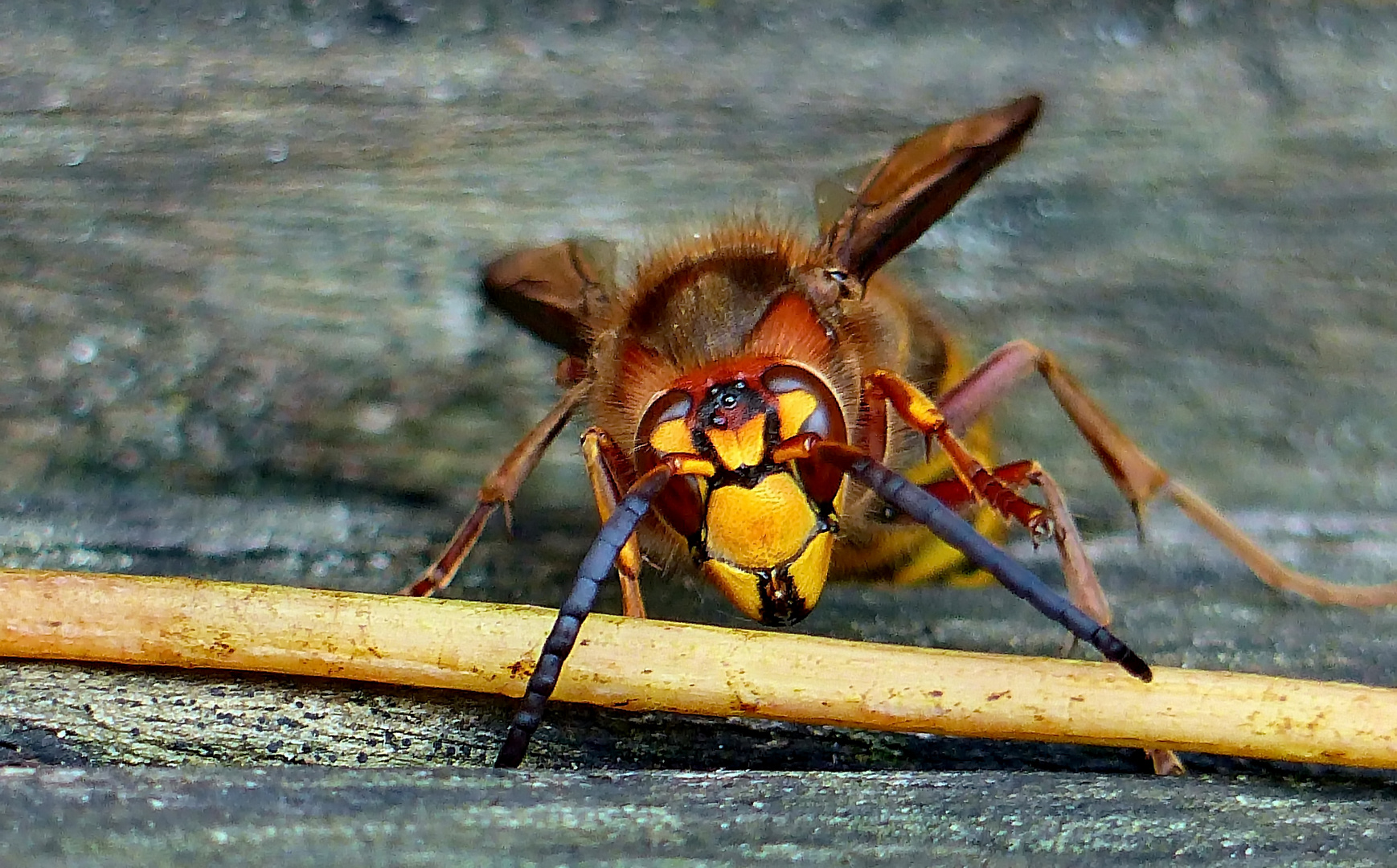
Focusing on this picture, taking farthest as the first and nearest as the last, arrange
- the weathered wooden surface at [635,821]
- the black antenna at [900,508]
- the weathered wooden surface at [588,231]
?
the weathered wooden surface at [588,231]
the black antenna at [900,508]
the weathered wooden surface at [635,821]

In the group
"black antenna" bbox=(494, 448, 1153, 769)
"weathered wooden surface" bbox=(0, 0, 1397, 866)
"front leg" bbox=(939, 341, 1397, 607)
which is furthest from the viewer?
"weathered wooden surface" bbox=(0, 0, 1397, 866)

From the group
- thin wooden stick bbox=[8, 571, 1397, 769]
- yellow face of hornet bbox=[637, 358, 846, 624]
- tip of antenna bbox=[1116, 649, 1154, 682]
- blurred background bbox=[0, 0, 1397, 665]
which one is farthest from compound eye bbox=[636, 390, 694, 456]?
tip of antenna bbox=[1116, 649, 1154, 682]

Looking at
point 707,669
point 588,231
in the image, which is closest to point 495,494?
point 588,231

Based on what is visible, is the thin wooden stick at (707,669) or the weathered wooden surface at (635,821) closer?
the weathered wooden surface at (635,821)

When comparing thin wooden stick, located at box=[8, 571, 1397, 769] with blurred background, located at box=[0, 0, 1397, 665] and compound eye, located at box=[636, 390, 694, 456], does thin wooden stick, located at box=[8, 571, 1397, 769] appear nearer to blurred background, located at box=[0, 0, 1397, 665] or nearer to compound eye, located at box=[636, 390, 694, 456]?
compound eye, located at box=[636, 390, 694, 456]

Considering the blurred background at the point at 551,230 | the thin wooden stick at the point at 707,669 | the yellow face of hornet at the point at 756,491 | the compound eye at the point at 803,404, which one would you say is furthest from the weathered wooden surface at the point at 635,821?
the blurred background at the point at 551,230

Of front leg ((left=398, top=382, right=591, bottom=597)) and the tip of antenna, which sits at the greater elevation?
the tip of antenna

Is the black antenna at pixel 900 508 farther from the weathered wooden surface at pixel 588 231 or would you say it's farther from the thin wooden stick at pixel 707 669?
the weathered wooden surface at pixel 588 231

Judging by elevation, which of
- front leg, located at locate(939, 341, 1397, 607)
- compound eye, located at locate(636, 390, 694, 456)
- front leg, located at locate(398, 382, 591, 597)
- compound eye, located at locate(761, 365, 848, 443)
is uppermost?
compound eye, located at locate(761, 365, 848, 443)
